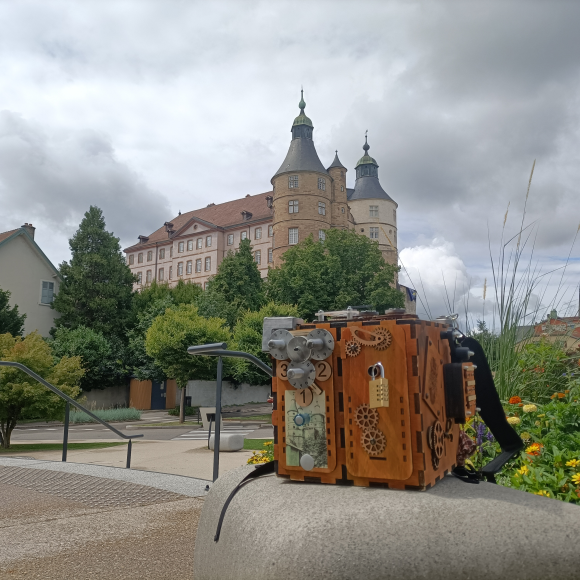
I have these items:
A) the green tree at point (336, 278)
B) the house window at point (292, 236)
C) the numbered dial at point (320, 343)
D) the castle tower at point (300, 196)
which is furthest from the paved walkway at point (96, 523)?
the castle tower at point (300, 196)

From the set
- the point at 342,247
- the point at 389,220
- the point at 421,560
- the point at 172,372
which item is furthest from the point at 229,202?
the point at 421,560

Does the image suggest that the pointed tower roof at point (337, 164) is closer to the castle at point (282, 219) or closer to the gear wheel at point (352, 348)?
the castle at point (282, 219)

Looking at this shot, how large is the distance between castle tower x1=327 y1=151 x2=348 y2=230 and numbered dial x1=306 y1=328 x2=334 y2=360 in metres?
55.0

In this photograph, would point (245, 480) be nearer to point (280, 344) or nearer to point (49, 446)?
point (280, 344)

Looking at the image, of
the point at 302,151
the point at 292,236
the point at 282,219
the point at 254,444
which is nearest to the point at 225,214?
the point at 282,219

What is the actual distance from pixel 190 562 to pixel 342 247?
121 ft

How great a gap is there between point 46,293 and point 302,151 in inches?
1136

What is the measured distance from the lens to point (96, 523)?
5.43m

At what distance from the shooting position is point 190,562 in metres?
4.18

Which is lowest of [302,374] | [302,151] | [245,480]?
[245,480]

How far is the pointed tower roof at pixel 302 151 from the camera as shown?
55.3 metres

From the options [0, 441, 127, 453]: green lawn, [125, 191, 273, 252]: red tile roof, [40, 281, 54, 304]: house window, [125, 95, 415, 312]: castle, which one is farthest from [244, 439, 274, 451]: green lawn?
[125, 191, 273, 252]: red tile roof

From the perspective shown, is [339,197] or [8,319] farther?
[339,197]

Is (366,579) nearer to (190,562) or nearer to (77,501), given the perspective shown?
(190,562)
